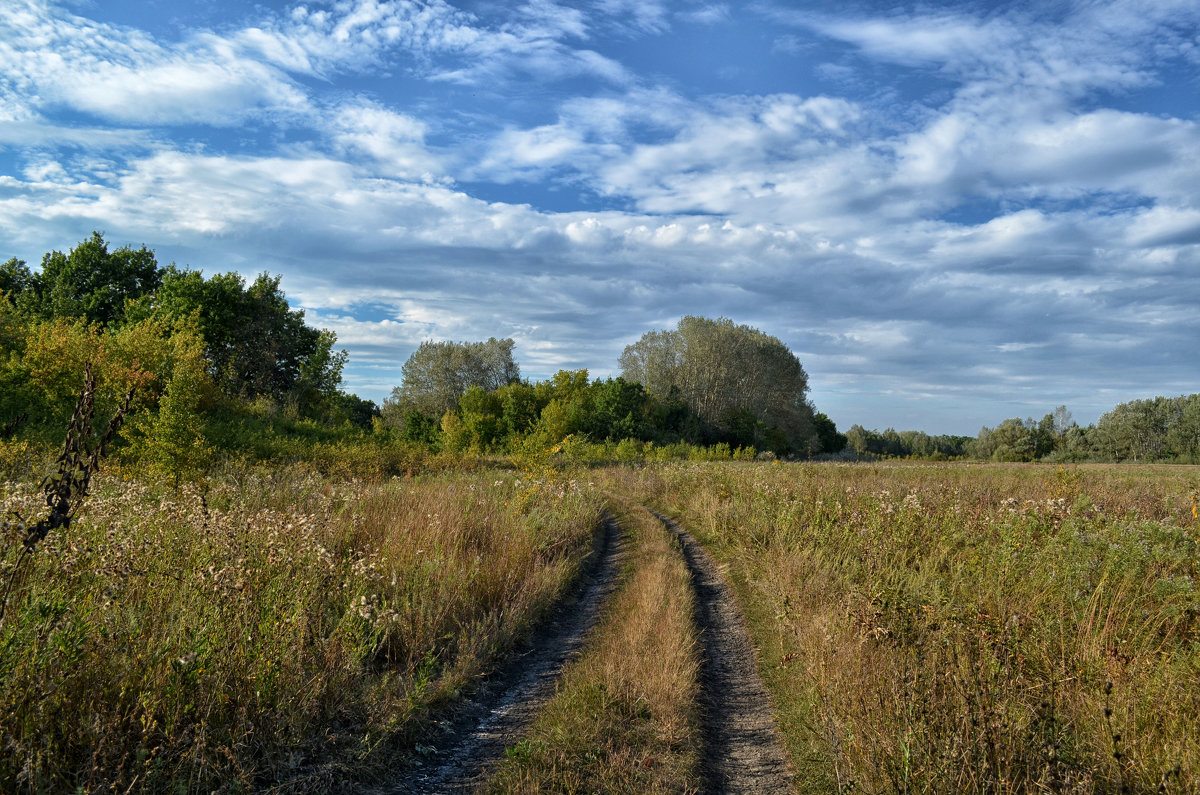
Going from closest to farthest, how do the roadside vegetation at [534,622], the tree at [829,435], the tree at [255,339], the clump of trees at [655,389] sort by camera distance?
the roadside vegetation at [534,622] < the tree at [255,339] < the clump of trees at [655,389] < the tree at [829,435]

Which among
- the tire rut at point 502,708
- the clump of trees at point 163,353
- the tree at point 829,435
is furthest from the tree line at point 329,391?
the tree at point 829,435

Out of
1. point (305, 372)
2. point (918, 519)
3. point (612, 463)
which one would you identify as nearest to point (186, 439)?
point (918, 519)

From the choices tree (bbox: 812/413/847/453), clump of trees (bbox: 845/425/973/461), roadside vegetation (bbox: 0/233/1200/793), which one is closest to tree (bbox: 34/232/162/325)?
roadside vegetation (bbox: 0/233/1200/793)

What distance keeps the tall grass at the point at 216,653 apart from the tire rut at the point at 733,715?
2.28m

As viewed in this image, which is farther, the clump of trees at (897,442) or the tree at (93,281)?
the clump of trees at (897,442)

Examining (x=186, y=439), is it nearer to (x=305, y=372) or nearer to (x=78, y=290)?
(x=305, y=372)

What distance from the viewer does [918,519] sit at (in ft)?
33.8

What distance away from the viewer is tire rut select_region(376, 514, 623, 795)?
178 inches

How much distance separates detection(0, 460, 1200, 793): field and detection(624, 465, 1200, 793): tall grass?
3 centimetres

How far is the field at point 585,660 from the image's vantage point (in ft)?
12.4

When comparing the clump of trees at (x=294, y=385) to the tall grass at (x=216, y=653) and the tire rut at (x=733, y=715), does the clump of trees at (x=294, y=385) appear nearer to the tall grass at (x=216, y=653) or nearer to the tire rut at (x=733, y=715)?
the tall grass at (x=216, y=653)

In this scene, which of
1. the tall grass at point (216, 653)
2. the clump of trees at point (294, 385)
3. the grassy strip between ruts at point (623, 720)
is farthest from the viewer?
the clump of trees at point (294, 385)

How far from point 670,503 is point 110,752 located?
52.8 feet

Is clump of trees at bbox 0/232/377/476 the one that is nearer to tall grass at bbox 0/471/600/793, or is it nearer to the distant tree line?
tall grass at bbox 0/471/600/793
